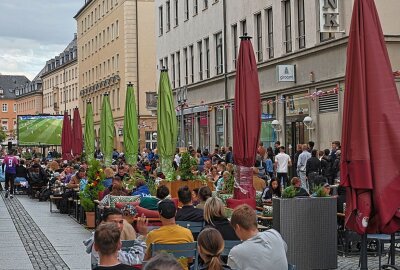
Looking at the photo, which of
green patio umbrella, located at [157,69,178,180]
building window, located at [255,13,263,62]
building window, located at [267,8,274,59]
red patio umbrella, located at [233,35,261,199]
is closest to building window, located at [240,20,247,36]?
building window, located at [255,13,263,62]

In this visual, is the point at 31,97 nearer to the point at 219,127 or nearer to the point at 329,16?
the point at 219,127

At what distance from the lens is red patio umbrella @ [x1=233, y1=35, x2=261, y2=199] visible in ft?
44.6

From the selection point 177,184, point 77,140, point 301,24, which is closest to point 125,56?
point 77,140

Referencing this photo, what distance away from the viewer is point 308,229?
37.3 feet

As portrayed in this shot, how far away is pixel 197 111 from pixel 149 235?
38.1 metres

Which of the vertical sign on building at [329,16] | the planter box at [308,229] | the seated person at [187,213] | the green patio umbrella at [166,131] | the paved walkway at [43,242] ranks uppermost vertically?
the vertical sign on building at [329,16]

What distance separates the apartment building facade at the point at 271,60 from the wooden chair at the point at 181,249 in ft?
64.2

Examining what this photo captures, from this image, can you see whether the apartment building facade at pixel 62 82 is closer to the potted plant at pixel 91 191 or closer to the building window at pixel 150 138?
the building window at pixel 150 138

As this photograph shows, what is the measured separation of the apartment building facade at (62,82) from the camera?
4230 inches

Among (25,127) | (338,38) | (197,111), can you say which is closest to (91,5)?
(25,127)

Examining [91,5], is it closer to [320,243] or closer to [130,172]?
[130,172]

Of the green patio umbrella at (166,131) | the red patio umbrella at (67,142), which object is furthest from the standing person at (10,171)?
the green patio umbrella at (166,131)

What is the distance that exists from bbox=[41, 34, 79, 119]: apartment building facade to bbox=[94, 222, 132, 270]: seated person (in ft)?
310

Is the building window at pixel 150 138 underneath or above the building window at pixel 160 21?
underneath
